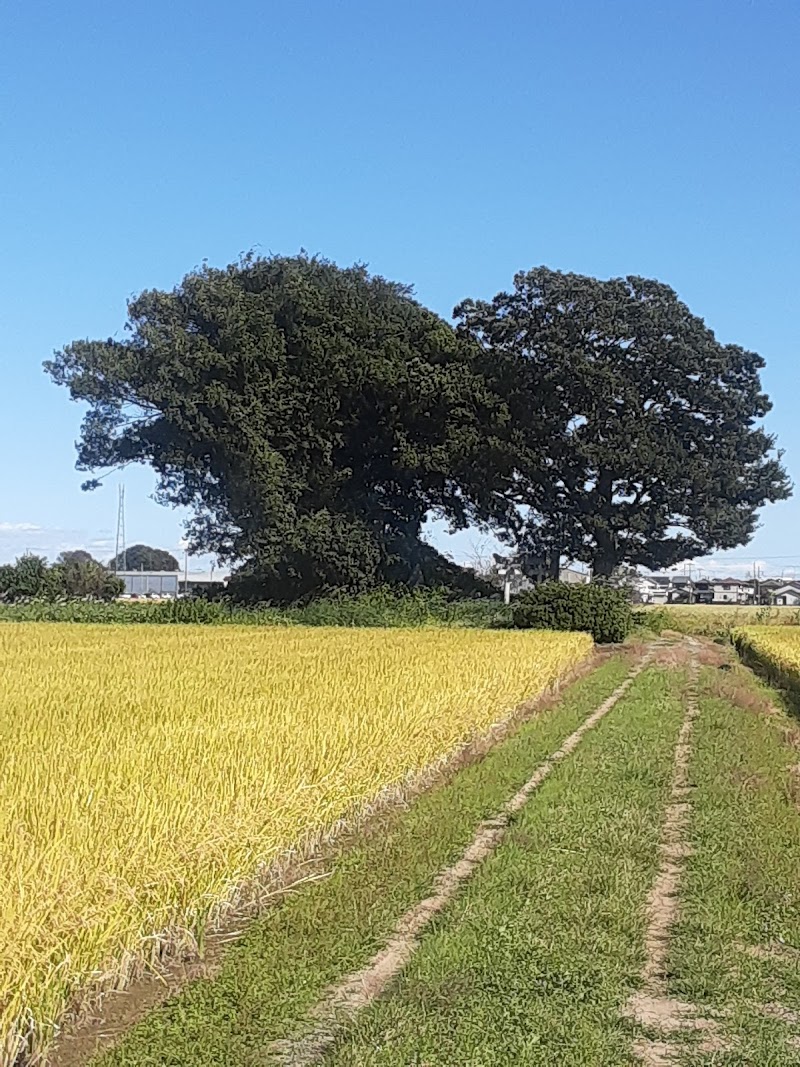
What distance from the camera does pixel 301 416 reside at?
1661 inches

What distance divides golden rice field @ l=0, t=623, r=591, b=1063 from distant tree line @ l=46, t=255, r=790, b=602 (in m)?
26.8

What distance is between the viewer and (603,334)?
138 feet

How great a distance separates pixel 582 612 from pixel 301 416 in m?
13.6

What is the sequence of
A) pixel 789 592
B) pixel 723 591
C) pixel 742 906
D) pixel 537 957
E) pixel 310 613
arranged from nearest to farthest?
pixel 537 957, pixel 742 906, pixel 310 613, pixel 789 592, pixel 723 591

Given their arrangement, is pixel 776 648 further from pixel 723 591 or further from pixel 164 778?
pixel 723 591

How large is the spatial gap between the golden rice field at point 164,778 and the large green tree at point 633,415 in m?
27.7

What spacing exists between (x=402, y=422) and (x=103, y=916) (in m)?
40.1

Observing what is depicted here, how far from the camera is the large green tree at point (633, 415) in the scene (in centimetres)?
4162

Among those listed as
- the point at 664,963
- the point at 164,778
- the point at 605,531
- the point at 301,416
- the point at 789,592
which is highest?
the point at 301,416

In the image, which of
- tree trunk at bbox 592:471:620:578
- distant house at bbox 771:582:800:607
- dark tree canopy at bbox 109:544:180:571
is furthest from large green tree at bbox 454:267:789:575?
dark tree canopy at bbox 109:544:180:571

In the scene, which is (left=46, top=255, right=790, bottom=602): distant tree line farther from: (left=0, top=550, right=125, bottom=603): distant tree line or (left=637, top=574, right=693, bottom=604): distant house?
(left=637, top=574, right=693, bottom=604): distant house

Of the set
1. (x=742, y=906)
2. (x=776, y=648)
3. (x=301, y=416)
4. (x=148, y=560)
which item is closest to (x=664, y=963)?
(x=742, y=906)

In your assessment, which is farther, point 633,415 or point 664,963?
point 633,415

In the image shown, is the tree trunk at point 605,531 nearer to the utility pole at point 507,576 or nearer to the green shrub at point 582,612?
the utility pole at point 507,576
